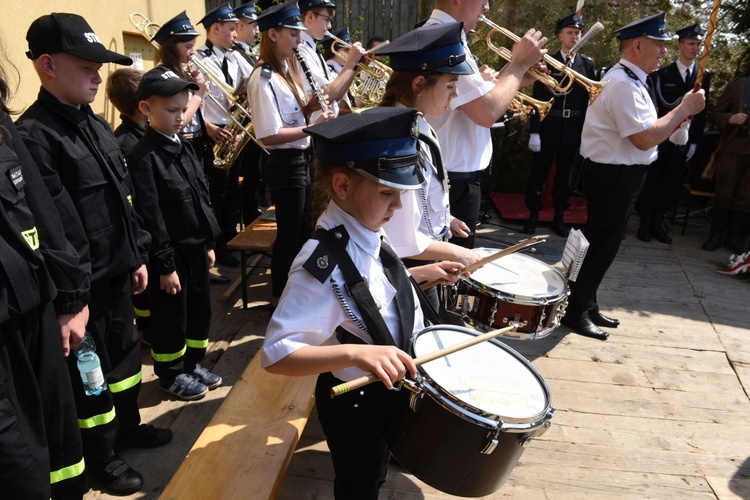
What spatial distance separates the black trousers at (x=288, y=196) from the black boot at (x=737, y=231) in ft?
18.2

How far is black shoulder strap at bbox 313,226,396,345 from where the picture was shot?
5.81ft

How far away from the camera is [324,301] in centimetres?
174

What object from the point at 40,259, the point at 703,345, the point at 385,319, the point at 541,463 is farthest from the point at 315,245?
the point at 703,345

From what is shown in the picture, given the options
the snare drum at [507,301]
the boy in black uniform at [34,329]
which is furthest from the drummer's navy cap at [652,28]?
the boy in black uniform at [34,329]

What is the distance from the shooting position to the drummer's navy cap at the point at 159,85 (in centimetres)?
296

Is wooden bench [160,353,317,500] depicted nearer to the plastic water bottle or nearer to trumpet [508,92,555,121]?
the plastic water bottle

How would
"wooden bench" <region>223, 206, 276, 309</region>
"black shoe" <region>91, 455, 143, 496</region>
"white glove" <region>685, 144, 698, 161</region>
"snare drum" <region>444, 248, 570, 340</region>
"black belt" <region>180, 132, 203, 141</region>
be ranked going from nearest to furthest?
"black shoe" <region>91, 455, 143, 496</region>, "snare drum" <region>444, 248, 570, 340</region>, "wooden bench" <region>223, 206, 276, 309</region>, "black belt" <region>180, 132, 203, 141</region>, "white glove" <region>685, 144, 698, 161</region>

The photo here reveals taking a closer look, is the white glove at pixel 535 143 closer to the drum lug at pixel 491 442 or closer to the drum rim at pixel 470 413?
the drum rim at pixel 470 413

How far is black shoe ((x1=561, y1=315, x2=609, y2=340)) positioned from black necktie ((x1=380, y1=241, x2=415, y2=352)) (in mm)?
3054

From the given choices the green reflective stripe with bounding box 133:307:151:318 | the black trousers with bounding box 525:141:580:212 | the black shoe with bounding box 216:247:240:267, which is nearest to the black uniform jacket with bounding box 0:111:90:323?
the green reflective stripe with bounding box 133:307:151:318

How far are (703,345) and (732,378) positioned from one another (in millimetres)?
492

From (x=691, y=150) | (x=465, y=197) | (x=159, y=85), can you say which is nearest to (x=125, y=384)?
(x=159, y=85)

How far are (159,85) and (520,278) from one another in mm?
2218

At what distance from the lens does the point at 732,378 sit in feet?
13.5
